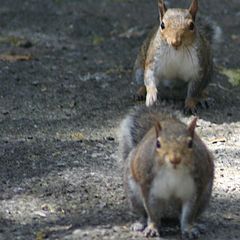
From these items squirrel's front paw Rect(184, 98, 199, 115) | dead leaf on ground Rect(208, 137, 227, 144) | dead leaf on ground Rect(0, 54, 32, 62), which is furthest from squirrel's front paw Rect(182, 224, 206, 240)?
dead leaf on ground Rect(0, 54, 32, 62)

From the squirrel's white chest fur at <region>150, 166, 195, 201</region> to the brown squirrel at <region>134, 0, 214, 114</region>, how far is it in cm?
240

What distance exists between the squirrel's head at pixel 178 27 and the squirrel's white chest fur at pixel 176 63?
117 mm

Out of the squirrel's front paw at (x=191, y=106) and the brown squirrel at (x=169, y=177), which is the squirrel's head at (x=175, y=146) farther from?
the squirrel's front paw at (x=191, y=106)

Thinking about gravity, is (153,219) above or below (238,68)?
above

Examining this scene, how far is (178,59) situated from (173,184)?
110 inches

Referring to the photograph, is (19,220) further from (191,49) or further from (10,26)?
(10,26)

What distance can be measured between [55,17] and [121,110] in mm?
3031

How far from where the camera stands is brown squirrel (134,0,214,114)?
6645 millimetres

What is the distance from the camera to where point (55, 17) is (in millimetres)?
9633

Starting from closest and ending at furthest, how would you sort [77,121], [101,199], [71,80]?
[101,199] < [77,121] < [71,80]

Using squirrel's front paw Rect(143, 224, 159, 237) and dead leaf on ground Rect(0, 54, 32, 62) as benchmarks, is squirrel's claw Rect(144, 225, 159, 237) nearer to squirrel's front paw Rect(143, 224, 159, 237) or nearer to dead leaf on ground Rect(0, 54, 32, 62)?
squirrel's front paw Rect(143, 224, 159, 237)

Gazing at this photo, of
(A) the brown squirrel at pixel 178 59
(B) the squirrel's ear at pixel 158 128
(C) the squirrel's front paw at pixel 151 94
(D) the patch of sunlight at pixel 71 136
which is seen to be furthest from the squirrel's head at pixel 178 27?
(B) the squirrel's ear at pixel 158 128

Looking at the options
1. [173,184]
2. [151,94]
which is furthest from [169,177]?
[151,94]

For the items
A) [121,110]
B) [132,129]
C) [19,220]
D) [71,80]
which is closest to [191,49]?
[121,110]
